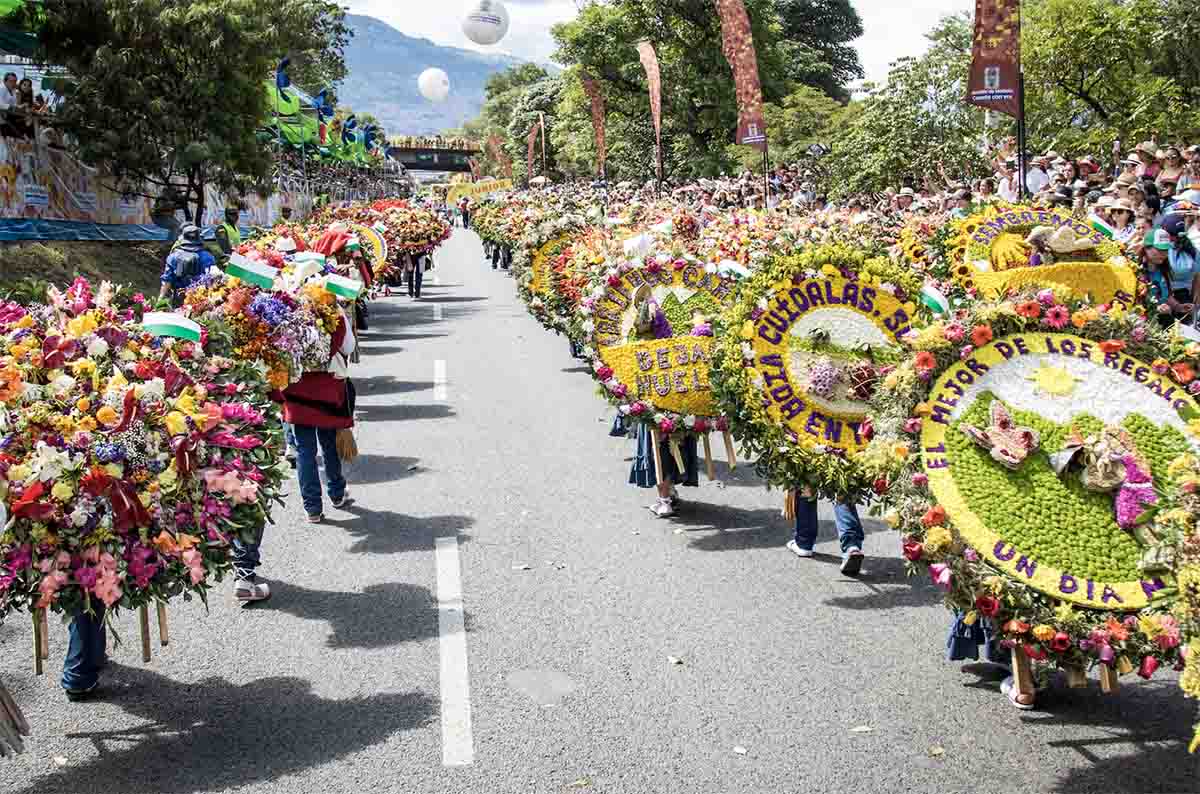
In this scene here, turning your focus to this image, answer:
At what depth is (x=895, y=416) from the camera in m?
5.42

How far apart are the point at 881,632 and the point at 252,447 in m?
3.45

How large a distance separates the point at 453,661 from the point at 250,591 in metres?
1.69

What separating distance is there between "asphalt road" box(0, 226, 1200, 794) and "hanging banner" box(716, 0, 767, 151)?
56.0 ft

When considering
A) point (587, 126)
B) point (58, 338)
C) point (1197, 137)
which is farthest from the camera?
point (587, 126)

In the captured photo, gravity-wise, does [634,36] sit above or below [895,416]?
above

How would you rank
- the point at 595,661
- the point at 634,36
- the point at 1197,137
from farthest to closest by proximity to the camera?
the point at 634,36
the point at 1197,137
the point at 595,661

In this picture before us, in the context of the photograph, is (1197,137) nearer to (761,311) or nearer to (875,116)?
(875,116)

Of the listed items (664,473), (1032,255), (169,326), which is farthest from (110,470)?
(1032,255)

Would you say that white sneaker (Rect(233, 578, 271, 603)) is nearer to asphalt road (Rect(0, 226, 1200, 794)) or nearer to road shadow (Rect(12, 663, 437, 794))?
asphalt road (Rect(0, 226, 1200, 794))

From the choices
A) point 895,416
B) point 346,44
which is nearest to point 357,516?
point 895,416

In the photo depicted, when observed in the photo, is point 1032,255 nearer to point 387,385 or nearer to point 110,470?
point 110,470

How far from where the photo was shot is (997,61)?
14.7 metres

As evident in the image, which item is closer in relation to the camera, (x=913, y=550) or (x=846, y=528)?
(x=913, y=550)

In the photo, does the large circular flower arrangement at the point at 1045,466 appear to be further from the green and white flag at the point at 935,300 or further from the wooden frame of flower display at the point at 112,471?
the wooden frame of flower display at the point at 112,471
